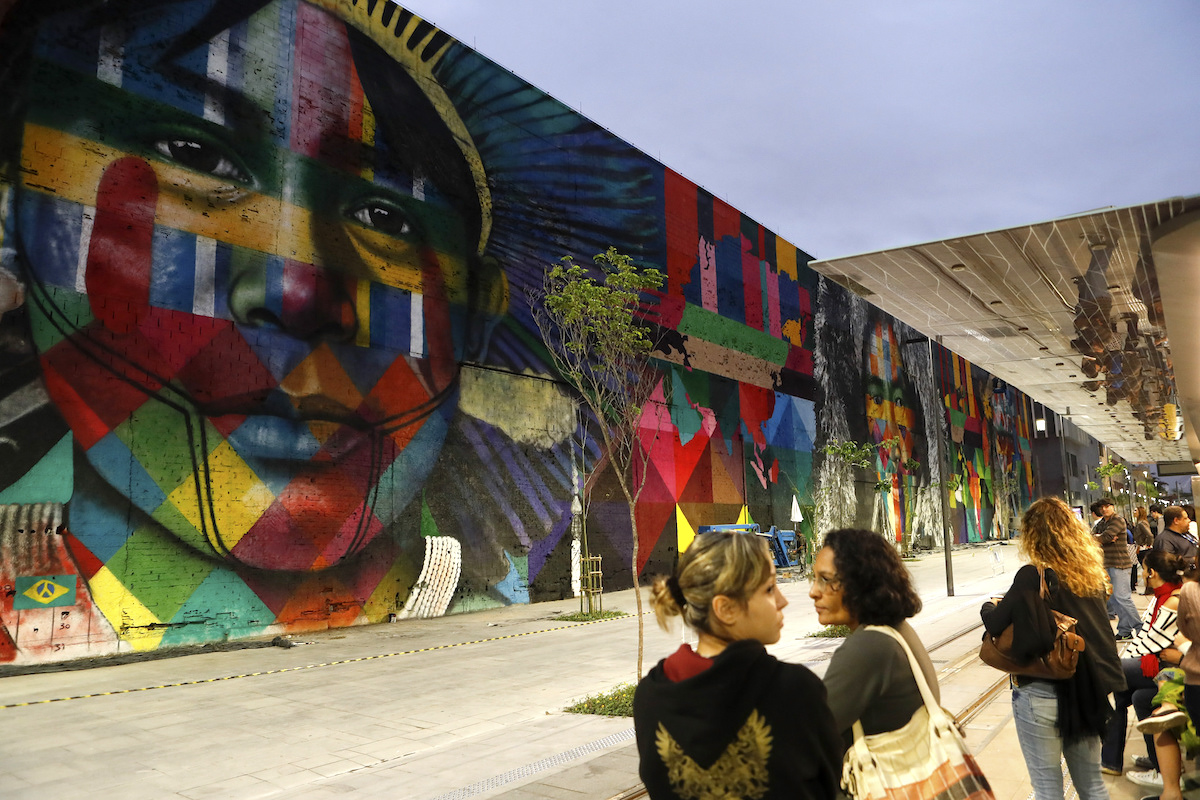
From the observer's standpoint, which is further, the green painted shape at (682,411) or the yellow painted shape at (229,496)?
the green painted shape at (682,411)

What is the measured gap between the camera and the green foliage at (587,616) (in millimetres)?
17531

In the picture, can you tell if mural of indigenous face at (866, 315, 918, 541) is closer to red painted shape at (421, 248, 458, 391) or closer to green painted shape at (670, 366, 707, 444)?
green painted shape at (670, 366, 707, 444)

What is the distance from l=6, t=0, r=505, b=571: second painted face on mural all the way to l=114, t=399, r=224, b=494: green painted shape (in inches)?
1.2

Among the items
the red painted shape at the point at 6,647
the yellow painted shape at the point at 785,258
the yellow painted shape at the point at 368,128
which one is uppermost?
the yellow painted shape at the point at 785,258

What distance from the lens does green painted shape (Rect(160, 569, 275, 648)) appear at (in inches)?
537

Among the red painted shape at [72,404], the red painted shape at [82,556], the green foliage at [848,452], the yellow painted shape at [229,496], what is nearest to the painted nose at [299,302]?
the yellow painted shape at [229,496]

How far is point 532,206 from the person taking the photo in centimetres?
2205

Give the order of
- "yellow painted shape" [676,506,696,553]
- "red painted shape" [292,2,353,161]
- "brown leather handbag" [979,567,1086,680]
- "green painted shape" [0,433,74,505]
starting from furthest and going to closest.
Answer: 1. "yellow painted shape" [676,506,696,553]
2. "red painted shape" [292,2,353,161]
3. "green painted shape" [0,433,74,505]
4. "brown leather handbag" [979,567,1086,680]

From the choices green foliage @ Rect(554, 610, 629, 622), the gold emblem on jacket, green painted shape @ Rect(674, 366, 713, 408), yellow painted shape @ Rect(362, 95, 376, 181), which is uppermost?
yellow painted shape @ Rect(362, 95, 376, 181)

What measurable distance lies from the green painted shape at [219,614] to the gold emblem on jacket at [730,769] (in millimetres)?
13642

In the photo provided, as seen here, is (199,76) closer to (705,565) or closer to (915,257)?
(915,257)

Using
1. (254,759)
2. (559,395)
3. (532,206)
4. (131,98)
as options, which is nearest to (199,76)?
(131,98)

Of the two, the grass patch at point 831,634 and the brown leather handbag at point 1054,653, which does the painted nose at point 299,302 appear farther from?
the brown leather handbag at point 1054,653

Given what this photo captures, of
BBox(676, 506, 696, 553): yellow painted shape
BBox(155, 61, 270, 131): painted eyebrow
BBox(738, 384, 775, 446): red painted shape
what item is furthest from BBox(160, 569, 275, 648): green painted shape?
BBox(738, 384, 775, 446): red painted shape
